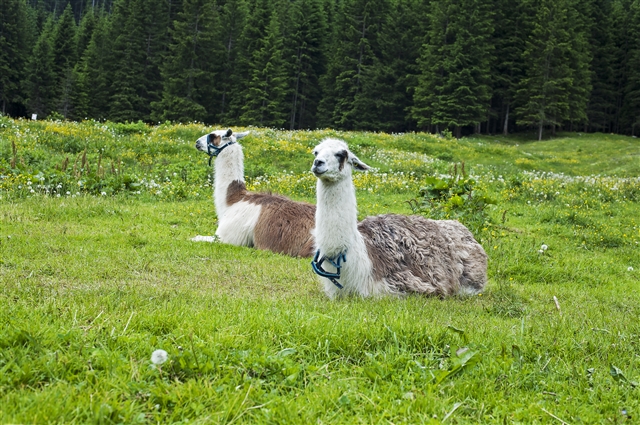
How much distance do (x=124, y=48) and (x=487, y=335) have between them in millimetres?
60681

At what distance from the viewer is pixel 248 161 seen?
17953 millimetres

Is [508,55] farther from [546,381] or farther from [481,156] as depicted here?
[546,381]

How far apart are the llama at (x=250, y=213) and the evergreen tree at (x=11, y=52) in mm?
56061

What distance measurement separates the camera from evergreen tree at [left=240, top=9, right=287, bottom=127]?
171 feet

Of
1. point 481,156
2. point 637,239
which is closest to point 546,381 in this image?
point 637,239

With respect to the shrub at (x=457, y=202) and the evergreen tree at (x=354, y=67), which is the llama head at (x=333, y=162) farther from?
the evergreen tree at (x=354, y=67)

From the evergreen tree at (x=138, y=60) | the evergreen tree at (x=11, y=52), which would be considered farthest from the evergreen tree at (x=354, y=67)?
the evergreen tree at (x=11, y=52)

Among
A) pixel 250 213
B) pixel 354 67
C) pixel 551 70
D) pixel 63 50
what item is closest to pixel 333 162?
pixel 250 213

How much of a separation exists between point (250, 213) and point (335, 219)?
12.4ft

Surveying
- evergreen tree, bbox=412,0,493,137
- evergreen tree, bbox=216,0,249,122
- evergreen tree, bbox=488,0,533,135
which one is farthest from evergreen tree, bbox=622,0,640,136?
evergreen tree, bbox=216,0,249,122

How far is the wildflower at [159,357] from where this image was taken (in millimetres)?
2896

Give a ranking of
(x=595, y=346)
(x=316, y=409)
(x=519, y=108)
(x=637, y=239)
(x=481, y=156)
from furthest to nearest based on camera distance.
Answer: (x=519, y=108) → (x=481, y=156) → (x=637, y=239) → (x=595, y=346) → (x=316, y=409)

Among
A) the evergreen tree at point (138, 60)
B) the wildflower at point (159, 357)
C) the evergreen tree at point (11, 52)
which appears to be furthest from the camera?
the evergreen tree at point (11, 52)

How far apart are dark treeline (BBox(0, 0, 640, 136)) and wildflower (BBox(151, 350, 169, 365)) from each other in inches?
1862
